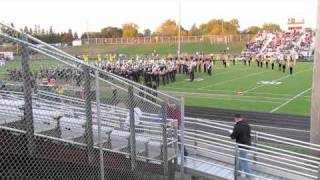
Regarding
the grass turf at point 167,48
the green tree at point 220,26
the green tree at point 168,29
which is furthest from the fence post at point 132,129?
the green tree at point 220,26

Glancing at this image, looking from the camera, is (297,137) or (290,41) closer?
(297,137)

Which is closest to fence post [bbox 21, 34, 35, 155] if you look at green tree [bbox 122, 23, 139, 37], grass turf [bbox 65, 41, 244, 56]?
grass turf [bbox 65, 41, 244, 56]

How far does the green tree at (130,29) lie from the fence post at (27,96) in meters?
115

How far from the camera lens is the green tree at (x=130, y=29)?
120425mm

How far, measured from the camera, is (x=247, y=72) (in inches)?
1603

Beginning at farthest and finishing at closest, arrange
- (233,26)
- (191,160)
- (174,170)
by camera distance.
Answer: (233,26) < (191,160) < (174,170)

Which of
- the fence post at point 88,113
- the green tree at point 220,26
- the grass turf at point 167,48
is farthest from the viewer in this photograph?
the green tree at point 220,26

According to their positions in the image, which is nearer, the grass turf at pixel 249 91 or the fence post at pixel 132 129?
the fence post at pixel 132 129

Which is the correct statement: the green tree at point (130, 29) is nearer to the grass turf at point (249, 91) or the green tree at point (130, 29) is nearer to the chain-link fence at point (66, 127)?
the grass turf at point (249, 91)

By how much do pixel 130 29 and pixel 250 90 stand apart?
9658 centimetres

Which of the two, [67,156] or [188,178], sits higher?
[67,156]

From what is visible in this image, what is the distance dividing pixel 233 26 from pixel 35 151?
395 feet

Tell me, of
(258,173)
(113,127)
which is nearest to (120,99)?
(113,127)

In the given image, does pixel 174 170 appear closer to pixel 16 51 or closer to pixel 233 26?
pixel 16 51
